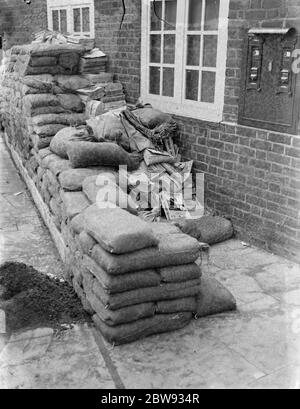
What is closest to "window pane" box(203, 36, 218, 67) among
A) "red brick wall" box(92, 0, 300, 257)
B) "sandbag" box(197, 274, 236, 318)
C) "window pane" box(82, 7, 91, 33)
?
"red brick wall" box(92, 0, 300, 257)

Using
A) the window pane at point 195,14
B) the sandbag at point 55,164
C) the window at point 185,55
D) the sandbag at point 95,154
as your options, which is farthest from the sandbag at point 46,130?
the window pane at point 195,14

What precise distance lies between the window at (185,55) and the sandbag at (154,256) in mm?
2666

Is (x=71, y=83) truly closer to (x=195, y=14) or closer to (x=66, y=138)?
(x=66, y=138)

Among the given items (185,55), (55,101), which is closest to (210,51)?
(185,55)

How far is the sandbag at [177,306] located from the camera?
4.23 m

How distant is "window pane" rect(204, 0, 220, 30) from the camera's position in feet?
20.8

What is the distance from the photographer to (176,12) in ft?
23.3

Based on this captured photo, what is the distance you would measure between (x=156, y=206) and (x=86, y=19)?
523 cm

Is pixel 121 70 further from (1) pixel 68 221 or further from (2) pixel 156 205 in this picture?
(1) pixel 68 221

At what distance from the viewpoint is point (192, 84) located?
23.0 ft

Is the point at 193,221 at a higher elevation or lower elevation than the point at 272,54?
lower

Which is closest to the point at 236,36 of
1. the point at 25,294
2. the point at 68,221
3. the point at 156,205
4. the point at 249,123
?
the point at 249,123

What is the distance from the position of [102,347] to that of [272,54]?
3676mm
